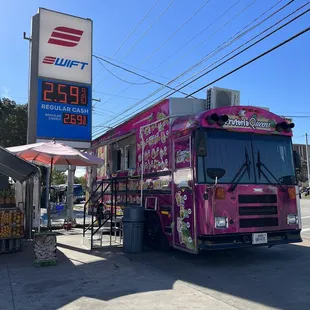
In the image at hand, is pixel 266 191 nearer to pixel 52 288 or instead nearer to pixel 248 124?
pixel 248 124

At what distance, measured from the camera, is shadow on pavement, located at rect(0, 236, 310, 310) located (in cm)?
541

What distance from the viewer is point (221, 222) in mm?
7078

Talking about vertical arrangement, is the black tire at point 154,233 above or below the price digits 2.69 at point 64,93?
below

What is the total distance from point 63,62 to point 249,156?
26.6 feet

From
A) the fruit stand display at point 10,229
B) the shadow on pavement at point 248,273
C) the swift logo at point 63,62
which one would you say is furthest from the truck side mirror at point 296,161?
the swift logo at point 63,62

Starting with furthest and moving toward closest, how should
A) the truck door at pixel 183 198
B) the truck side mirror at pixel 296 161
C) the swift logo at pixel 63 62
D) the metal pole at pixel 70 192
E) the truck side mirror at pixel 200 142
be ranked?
the metal pole at pixel 70 192, the swift logo at pixel 63 62, the truck side mirror at pixel 296 161, the truck door at pixel 183 198, the truck side mirror at pixel 200 142

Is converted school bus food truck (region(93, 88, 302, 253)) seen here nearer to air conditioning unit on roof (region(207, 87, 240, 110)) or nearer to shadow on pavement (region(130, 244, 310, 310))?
air conditioning unit on roof (region(207, 87, 240, 110))

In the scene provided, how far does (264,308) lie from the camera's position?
4895mm

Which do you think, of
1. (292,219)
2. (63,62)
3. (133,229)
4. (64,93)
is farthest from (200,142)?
(63,62)

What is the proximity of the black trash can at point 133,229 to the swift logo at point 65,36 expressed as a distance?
23.8 feet

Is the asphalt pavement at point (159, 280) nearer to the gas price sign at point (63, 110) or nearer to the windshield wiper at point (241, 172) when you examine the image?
the windshield wiper at point (241, 172)

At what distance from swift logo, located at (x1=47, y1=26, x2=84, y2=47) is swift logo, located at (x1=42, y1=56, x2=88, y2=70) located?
629 mm

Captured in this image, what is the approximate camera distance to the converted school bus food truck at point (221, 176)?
7180 mm

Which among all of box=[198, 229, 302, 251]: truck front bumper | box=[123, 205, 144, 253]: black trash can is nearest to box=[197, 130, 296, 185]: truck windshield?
box=[198, 229, 302, 251]: truck front bumper
